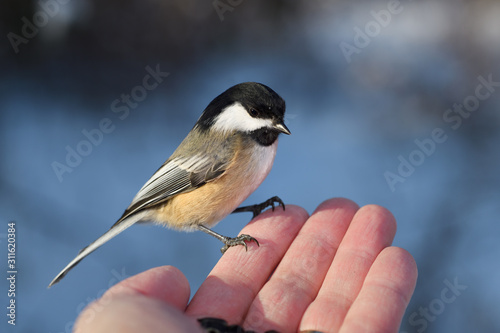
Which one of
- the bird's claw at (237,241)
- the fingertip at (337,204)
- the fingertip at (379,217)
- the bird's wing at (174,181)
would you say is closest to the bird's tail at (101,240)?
the bird's wing at (174,181)

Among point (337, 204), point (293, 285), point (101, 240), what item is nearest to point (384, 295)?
point (293, 285)

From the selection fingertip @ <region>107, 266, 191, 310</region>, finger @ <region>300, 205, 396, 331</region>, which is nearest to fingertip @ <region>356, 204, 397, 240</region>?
finger @ <region>300, 205, 396, 331</region>

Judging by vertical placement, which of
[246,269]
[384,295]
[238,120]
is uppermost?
[238,120]

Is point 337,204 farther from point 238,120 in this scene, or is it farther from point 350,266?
point 238,120

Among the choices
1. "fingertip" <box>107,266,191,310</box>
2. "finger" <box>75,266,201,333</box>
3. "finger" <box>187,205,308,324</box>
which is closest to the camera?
"finger" <box>75,266,201,333</box>

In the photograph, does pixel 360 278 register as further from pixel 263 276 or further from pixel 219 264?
pixel 219 264

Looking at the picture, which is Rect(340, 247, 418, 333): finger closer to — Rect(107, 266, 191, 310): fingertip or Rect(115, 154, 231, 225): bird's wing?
Rect(107, 266, 191, 310): fingertip
